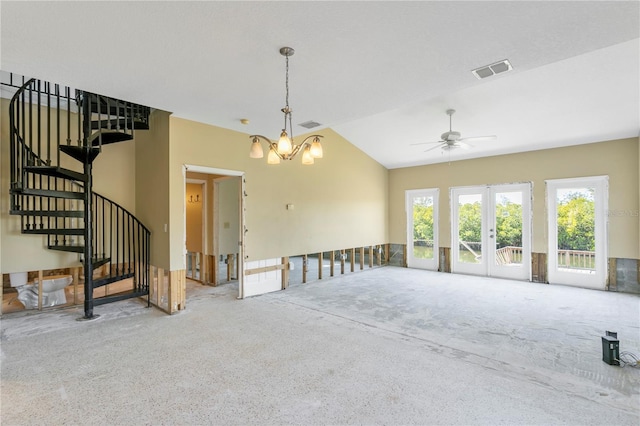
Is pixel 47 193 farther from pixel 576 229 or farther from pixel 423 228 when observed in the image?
pixel 576 229

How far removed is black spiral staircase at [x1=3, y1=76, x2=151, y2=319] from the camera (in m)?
3.87

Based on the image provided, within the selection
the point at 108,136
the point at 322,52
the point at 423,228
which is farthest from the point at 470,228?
the point at 108,136

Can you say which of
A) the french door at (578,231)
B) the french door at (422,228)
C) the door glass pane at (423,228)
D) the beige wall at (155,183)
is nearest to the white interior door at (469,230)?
the french door at (422,228)

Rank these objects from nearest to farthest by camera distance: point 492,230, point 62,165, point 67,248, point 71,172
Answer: point 71,172
point 67,248
point 62,165
point 492,230

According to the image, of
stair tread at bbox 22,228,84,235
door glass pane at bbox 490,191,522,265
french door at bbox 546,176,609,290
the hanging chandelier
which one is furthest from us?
door glass pane at bbox 490,191,522,265

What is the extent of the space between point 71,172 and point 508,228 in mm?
8026

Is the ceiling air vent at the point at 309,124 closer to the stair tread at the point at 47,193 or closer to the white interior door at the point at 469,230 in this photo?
the stair tread at the point at 47,193

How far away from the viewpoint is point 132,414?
2.14 meters

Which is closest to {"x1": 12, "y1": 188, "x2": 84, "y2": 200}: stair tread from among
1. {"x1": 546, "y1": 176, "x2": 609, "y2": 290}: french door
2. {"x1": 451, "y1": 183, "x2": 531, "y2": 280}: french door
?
{"x1": 451, "y1": 183, "x2": 531, "y2": 280}: french door

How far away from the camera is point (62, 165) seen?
4.85 meters

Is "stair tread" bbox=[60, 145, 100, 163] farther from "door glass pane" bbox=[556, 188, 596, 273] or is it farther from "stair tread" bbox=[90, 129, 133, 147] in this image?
"door glass pane" bbox=[556, 188, 596, 273]

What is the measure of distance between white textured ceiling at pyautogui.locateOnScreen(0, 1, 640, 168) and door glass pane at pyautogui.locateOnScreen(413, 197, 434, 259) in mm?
3739

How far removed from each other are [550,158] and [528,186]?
2.21 feet

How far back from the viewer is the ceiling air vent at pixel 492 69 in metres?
2.91
